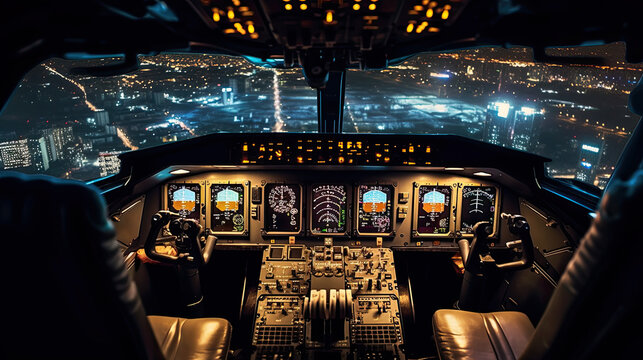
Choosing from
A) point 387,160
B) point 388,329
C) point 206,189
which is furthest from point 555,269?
point 206,189

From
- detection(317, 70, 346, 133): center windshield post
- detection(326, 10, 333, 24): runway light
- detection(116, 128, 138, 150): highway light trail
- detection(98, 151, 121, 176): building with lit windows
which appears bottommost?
detection(98, 151, 121, 176): building with lit windows

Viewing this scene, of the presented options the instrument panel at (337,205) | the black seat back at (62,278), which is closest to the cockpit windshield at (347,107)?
the instrument panel at (337,205)

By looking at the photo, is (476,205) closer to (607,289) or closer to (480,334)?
(480,334)

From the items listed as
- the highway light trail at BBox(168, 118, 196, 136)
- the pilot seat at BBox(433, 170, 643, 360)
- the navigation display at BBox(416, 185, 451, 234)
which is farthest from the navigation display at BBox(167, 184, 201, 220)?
the pilot seat at BBox(433, 170, 643, 360)

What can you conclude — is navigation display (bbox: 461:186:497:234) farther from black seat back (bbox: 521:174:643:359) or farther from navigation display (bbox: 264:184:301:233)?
black seat back (bbox: 521:174:643:359)

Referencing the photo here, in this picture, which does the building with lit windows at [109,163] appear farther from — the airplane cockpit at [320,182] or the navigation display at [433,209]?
the navigation display at [433,209]

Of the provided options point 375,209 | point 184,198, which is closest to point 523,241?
point 375,209
